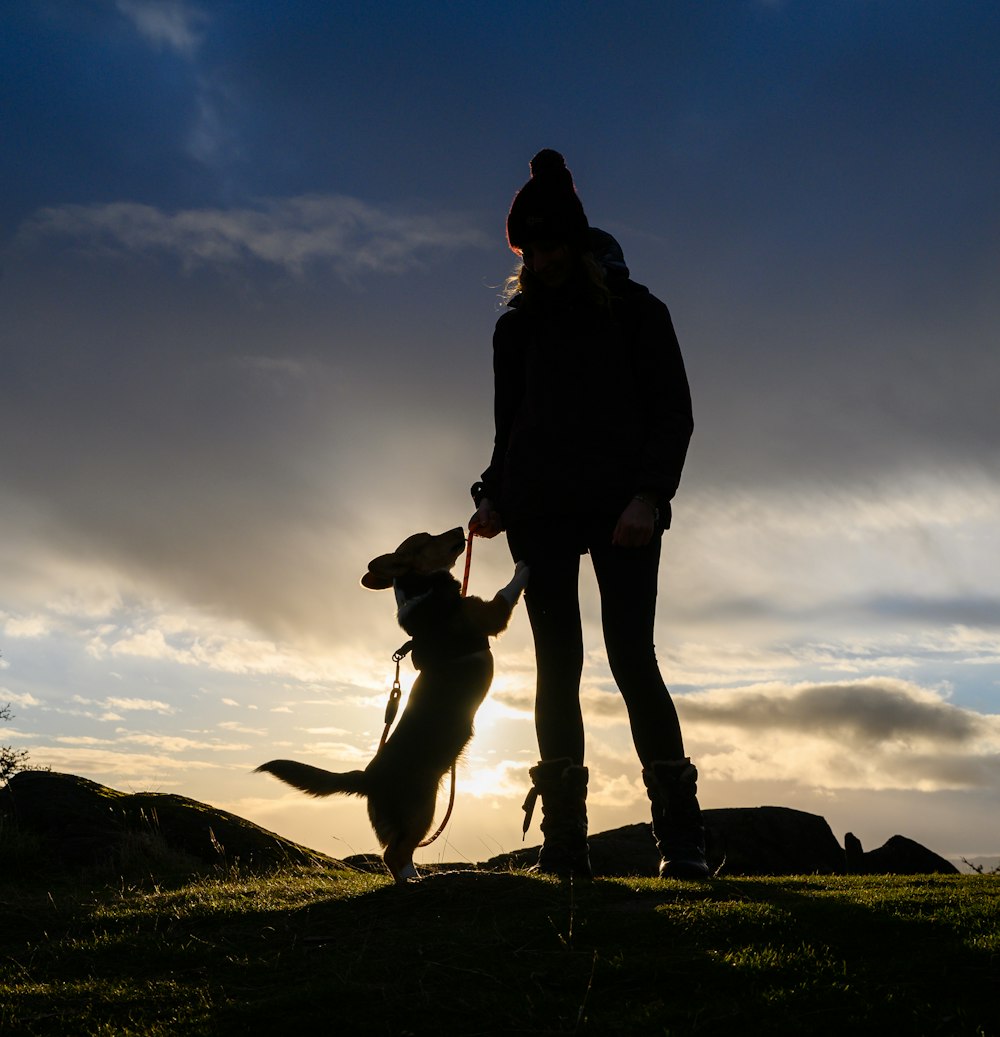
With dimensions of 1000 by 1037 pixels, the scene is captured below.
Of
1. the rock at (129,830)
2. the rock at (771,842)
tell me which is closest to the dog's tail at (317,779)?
the rock at (129,830)

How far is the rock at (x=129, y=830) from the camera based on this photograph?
9094 mm

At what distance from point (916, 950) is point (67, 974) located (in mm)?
3101

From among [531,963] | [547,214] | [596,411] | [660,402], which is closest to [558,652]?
[596,411]

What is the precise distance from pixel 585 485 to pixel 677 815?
66.8 inches

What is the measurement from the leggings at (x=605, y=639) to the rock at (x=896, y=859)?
551 cm

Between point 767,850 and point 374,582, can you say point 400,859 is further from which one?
point 767,850

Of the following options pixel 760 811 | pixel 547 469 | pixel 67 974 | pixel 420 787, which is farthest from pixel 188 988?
pixel 760 811

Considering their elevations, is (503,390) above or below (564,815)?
above

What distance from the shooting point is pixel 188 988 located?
3.42 meters

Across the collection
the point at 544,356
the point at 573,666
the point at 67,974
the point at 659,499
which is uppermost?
the point at 544,356

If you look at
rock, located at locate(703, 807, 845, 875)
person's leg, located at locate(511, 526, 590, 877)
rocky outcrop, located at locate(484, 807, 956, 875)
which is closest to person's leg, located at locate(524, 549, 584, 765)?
person's leg, located at locate(511, 526, 590, 877)

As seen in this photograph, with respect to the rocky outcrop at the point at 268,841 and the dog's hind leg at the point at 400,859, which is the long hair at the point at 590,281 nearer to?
the dog's hind leg at the point at 400,859

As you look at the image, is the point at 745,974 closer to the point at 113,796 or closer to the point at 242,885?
the point at 242,885

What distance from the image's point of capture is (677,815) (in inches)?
199
